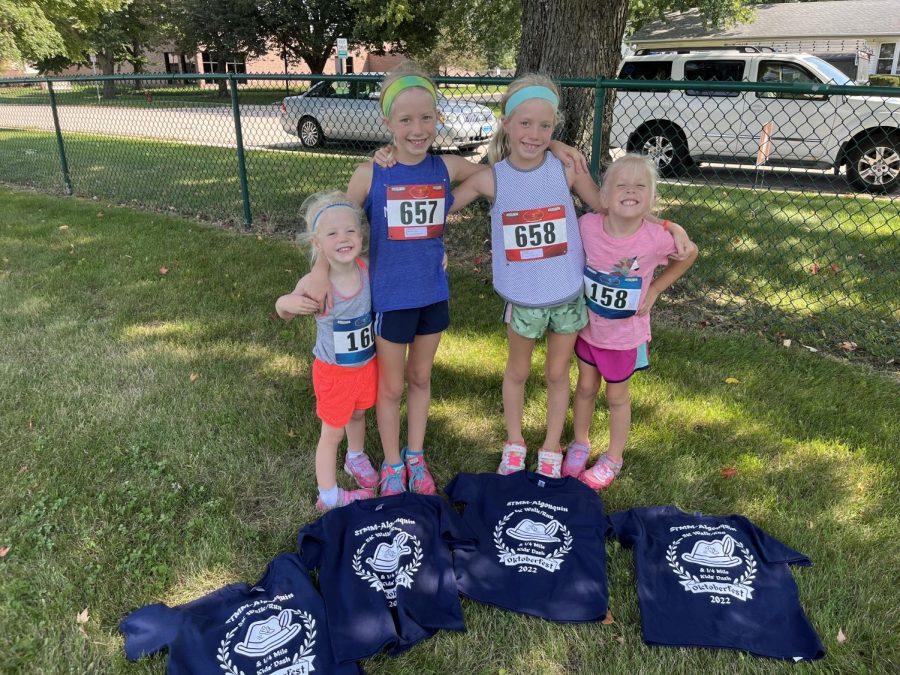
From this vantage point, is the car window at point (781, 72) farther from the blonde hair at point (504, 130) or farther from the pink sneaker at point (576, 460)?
the pink sneaker at point (576, 460)

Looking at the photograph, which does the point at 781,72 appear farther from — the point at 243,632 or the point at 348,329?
the point at 243,632

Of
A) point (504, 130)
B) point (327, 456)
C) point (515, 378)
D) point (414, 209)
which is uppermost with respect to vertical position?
point (504, 130)

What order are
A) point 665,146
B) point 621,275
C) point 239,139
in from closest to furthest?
point 621,275 < point 239,139 < point 665,146

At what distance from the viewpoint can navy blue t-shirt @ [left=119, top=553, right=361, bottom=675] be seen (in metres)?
1.85

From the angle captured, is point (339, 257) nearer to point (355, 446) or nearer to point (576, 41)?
point (355, 446)

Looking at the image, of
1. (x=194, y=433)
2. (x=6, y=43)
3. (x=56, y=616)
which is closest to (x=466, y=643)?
(x=56, y=616)

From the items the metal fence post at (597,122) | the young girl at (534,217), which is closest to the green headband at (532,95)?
the young girl at (534,217)

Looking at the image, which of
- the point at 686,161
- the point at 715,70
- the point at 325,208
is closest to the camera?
the point at 325,208

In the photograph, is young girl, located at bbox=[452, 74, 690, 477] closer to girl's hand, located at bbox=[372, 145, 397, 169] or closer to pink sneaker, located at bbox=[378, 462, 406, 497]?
girl's hand, located at bbox=[372, 145, 397, 169]

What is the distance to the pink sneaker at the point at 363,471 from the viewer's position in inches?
110

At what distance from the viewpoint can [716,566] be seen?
88.2 inches

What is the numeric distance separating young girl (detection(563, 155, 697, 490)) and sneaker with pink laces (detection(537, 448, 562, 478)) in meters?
0.14

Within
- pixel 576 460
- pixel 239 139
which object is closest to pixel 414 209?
pixel 576 460

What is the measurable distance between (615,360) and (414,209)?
3.55ft
